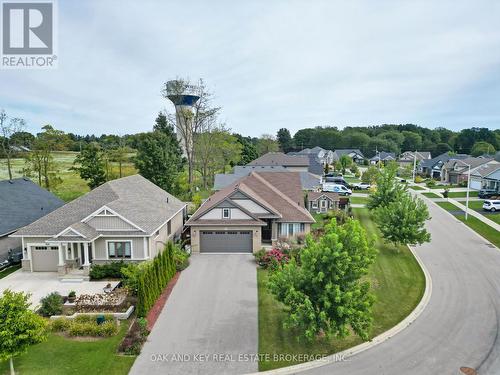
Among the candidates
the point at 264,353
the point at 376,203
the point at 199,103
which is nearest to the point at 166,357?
the point at 264,353

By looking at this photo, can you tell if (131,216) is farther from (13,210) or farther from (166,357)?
(166,357)

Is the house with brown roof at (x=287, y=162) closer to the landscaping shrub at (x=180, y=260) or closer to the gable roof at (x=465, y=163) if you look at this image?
the gable roof at (x=465, y=163)

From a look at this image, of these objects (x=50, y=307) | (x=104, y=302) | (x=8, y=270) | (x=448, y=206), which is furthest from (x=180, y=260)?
(x=448, y=206)

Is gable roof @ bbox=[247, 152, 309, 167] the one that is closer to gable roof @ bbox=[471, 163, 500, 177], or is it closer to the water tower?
the water tower

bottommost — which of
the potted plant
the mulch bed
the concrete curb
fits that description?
the concrete curb

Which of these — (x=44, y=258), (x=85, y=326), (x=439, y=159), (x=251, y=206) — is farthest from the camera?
(x=439, y=159)

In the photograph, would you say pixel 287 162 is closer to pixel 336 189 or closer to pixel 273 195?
pixel 336 189

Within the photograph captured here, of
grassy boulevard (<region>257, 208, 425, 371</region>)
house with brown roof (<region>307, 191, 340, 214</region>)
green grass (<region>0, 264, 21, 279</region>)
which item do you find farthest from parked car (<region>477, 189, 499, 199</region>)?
green grass (<region>0, 264, 21, 279</region>)
